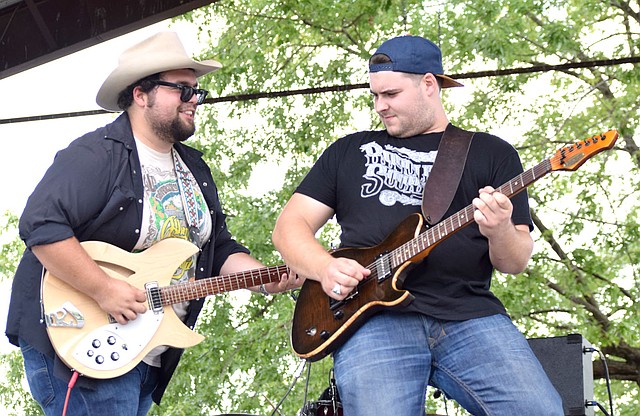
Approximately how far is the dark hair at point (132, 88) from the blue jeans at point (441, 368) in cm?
147

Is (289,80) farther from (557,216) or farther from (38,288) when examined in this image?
(38,288)

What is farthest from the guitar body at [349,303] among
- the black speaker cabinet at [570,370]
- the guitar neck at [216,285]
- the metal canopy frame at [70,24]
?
the metal canopy frame at [70,24]

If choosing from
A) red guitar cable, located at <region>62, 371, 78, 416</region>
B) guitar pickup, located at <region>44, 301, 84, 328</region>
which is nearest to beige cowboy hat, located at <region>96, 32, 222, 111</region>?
guitar pickup, located at <region>44, 301, 84, 328</region>

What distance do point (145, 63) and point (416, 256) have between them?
59.8 inches

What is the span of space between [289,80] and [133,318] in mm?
7586

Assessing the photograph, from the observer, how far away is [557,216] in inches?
432

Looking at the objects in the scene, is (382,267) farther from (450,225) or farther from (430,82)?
(430,82)

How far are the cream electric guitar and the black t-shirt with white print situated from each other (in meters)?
0.64

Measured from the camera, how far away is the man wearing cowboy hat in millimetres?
3842

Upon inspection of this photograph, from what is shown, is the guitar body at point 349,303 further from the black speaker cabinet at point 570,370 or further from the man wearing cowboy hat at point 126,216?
the black speaker cabinet at point 570,370

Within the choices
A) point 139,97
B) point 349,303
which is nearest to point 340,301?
point 349,303

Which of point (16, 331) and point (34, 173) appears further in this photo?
point (34, 173)

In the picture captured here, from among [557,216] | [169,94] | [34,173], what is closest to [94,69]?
[34,173]

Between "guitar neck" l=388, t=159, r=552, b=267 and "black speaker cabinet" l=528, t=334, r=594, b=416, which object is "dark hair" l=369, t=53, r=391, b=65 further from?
"black speaker cabinet" l=528, t=334, r=594, b=416
